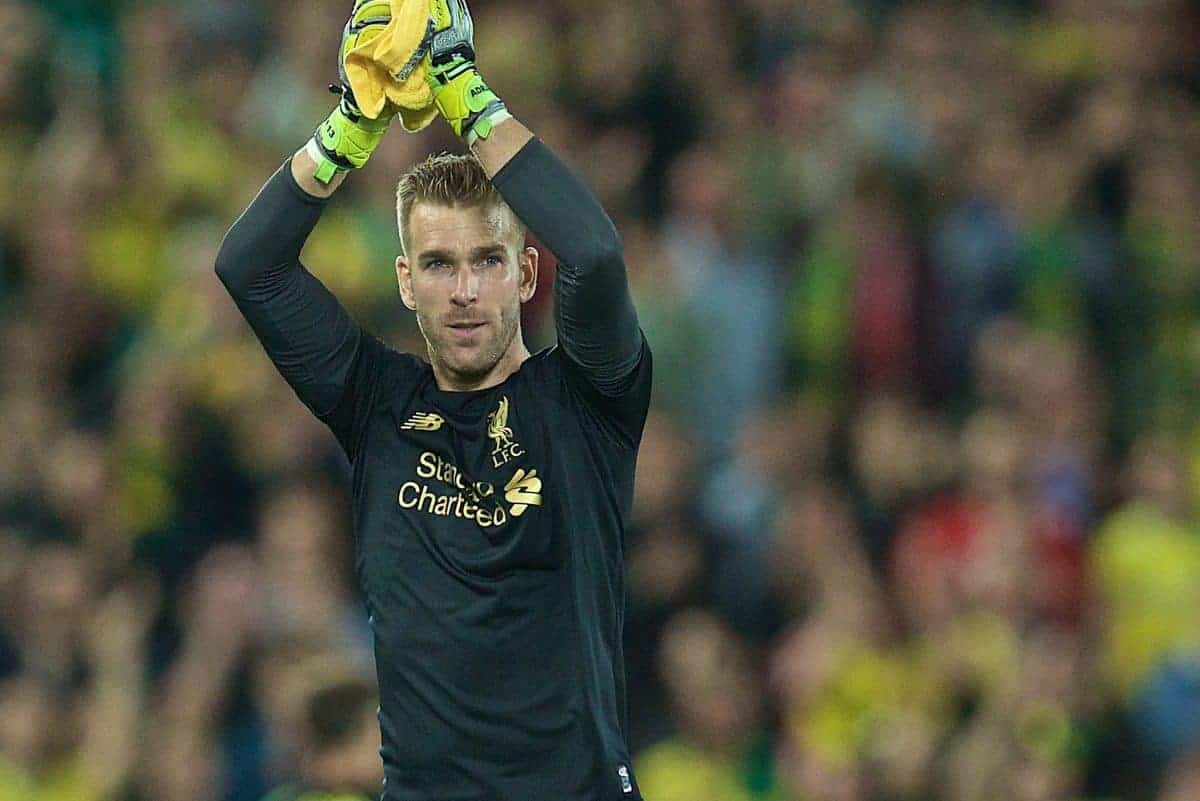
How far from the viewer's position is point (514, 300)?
4.04 meters

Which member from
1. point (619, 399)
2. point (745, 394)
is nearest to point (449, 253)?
point (619, 399)

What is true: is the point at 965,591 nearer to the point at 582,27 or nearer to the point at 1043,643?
the point at 1043,643

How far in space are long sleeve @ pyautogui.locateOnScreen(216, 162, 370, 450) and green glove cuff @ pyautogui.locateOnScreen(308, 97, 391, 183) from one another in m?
0.07

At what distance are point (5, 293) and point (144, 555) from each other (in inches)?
80.3

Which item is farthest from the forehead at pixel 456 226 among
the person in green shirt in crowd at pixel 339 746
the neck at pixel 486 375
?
the person in green shirt in crowd at pixel 339 746

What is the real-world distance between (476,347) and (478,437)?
0.56ft

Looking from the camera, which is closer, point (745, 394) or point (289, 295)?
point (289, 295)

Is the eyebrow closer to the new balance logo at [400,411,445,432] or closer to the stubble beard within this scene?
the stubble beard

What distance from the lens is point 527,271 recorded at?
162 inches

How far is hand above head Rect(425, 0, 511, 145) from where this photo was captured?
388cm

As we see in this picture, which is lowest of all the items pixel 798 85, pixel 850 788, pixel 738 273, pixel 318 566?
pixel 850 788

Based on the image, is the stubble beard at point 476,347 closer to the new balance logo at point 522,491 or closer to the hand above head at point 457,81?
the new balance logo at point 522,491

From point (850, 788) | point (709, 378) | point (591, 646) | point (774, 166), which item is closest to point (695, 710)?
point (850, 788)

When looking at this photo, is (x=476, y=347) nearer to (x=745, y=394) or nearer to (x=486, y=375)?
(x=486, y=375)
